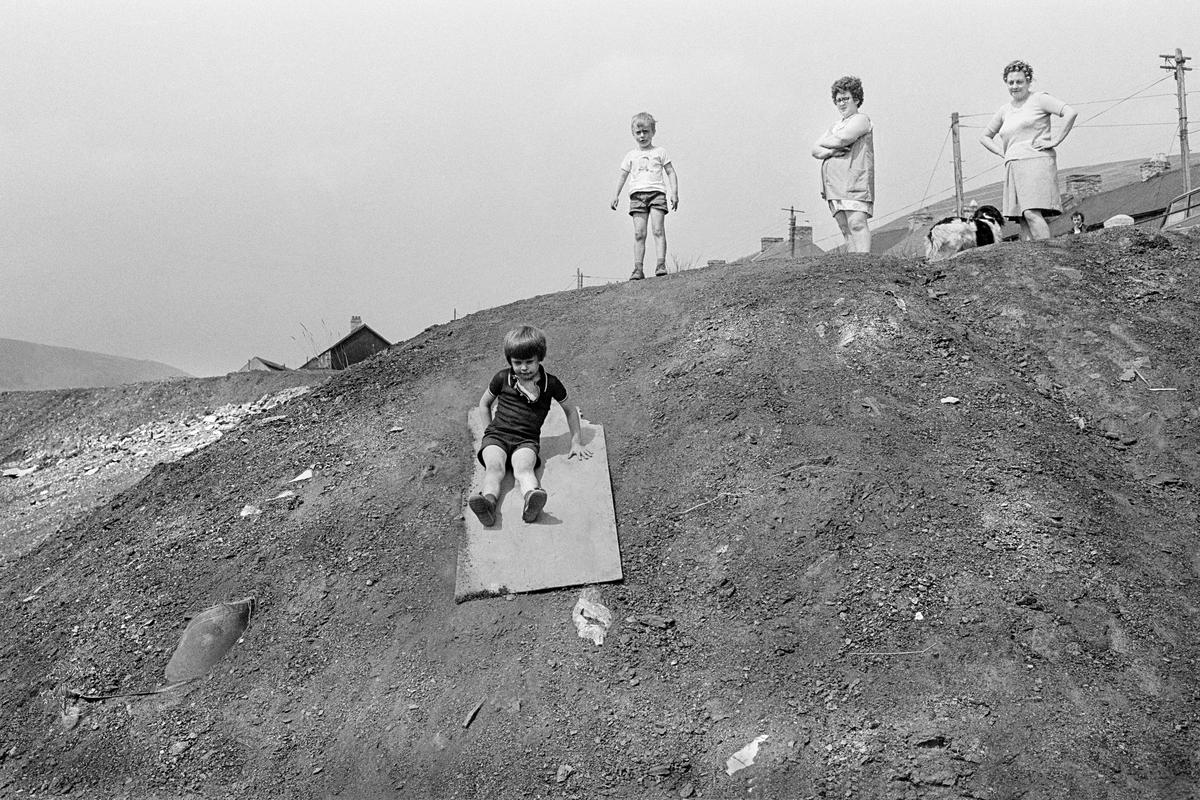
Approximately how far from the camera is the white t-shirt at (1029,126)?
8.89 meters

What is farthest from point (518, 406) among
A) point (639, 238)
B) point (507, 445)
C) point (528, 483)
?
point (639, 238)

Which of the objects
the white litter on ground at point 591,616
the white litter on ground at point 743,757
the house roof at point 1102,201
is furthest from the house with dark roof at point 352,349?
the house roof at point 1102,201

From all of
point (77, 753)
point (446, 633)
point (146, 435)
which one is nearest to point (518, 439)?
point (446, 633)

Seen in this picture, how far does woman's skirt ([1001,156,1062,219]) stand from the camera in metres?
8.96

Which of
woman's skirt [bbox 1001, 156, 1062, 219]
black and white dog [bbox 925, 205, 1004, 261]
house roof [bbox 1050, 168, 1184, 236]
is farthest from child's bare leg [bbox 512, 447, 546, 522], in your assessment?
house roof [bbox 1050, 168, 1184, 236]

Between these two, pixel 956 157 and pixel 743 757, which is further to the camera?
pixel 956 157

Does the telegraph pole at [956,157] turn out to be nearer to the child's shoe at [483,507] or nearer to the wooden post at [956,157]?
the wooden post at [956,157]

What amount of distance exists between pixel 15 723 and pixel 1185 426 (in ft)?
23.8

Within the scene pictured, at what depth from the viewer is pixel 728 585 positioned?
18.2 feet

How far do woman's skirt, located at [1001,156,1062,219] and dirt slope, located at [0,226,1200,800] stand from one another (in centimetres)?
115

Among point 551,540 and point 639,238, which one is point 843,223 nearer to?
point 639,238

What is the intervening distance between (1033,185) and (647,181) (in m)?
3.33

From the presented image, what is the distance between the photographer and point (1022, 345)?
7.62 m

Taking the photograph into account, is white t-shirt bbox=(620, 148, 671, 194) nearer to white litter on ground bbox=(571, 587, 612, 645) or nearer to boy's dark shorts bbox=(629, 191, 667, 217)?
boy's dark shorts bbox=(629, 191, 667, 217)
